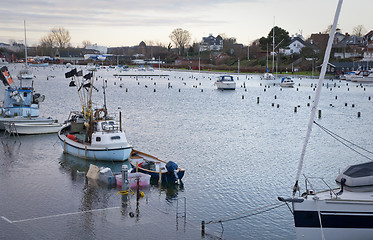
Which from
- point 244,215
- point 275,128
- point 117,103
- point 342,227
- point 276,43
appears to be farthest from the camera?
point 276,43

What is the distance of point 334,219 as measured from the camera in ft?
50.8

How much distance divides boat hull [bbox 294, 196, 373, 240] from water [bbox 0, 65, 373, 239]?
147 inches

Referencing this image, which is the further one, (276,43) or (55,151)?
(276,43)

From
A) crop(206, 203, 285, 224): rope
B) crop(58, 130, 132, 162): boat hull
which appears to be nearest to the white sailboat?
crop(58, 130, 132, 162): boat hull

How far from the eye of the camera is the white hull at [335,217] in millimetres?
15359

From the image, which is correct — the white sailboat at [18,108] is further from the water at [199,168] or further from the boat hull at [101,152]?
the boat hull at [101,152]

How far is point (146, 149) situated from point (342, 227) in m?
21.8

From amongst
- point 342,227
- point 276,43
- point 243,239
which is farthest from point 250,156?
point 276,43

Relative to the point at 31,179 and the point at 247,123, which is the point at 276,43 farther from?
the point at 31,179

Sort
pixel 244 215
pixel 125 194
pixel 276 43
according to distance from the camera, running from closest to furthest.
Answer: pixel 244 215 → pixel 125 194 → pixel 276 43

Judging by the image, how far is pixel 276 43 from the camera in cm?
15175

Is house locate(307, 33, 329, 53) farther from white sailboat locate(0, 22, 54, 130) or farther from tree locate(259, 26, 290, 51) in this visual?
white sailboat locate(0, 22, 54, 130)

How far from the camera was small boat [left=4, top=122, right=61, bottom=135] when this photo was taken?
126 feet

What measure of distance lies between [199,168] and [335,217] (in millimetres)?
15017
